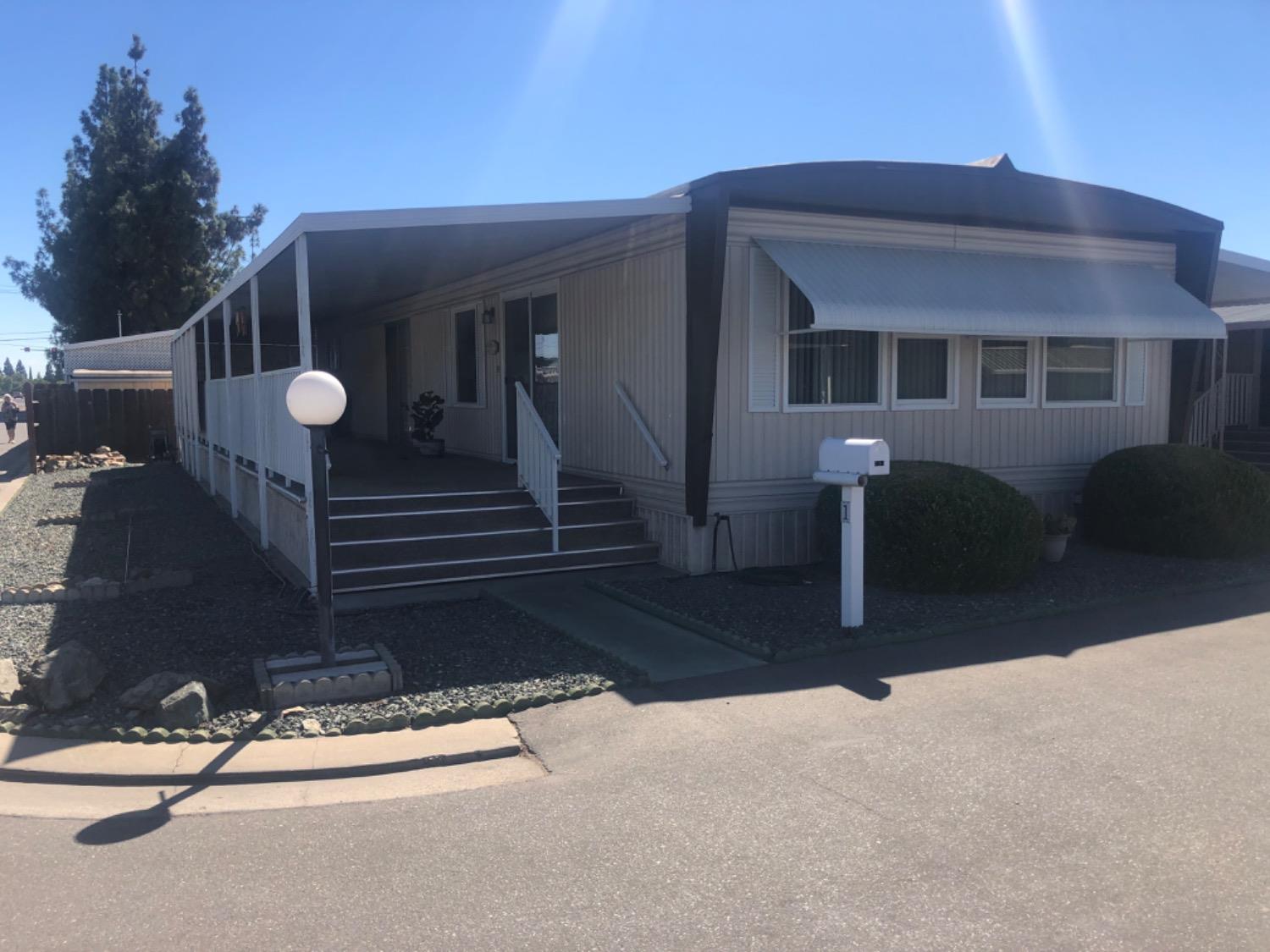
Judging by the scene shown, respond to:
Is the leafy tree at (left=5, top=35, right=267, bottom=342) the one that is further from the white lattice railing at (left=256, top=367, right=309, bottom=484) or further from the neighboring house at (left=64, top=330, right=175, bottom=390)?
the white lattice railing at (left=256, top=367, right=309, bottom=484)

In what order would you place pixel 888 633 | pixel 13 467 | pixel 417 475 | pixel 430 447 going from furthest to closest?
1. pixel 13 467
2. pixel 430 447
3. pixel 417 475
4. pixel 888 633

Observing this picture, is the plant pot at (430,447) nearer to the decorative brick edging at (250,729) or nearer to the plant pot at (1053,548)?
the plant pot at (1053,548)

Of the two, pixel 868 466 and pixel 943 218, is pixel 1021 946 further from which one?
pixel 943 218

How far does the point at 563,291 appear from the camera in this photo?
1033cm

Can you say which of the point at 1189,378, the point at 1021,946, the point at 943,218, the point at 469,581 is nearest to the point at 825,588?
the point at 469,581

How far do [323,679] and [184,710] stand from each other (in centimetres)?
70

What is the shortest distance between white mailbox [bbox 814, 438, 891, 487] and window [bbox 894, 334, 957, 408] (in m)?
3.06

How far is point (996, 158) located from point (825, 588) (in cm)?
431

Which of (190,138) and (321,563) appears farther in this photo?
(190,138)

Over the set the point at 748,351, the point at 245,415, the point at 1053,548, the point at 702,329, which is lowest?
the point at 1053,548

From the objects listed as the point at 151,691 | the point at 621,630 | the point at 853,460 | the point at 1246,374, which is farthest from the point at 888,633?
the point at 1246,374

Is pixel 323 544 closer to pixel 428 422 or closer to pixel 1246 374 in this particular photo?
pixel 428 422

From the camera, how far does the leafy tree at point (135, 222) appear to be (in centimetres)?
3006

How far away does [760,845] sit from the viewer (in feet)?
12.1
